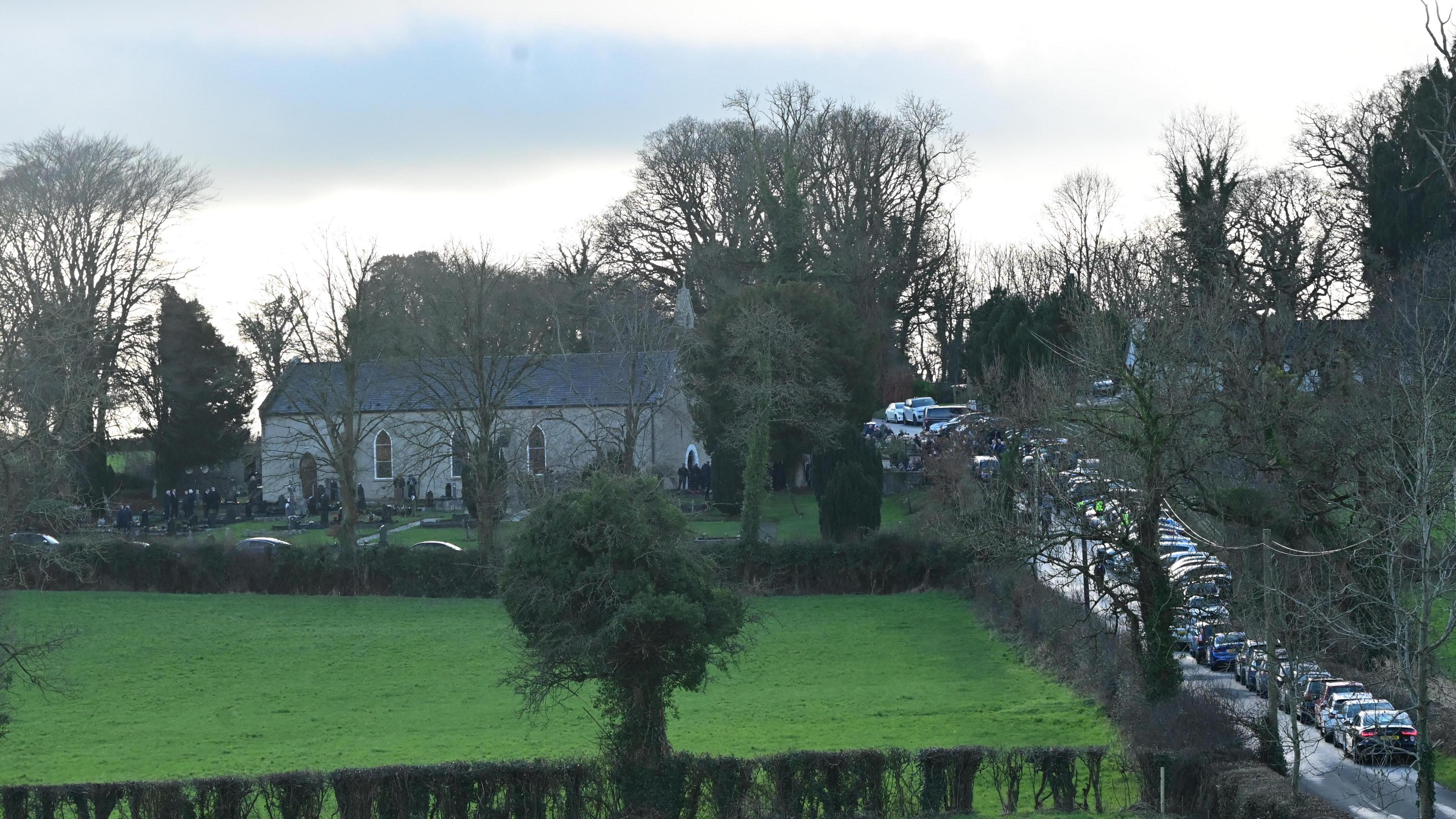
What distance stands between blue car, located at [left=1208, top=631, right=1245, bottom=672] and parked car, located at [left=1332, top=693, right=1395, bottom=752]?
1.80 metres

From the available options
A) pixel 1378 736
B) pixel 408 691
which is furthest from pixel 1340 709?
pixel 408 691

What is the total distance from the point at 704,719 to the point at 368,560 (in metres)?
15.7

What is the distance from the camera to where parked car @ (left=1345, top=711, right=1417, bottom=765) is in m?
16.6

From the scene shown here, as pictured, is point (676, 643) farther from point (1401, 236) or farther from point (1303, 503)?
point (1401, 236)

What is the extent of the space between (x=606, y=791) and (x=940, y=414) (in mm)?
44314

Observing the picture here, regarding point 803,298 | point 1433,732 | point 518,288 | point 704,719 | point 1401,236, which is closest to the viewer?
point 1433,732

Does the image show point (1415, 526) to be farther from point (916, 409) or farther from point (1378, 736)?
point (916, 409)

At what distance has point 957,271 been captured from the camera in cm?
6781

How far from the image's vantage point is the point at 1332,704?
1789 centimetres

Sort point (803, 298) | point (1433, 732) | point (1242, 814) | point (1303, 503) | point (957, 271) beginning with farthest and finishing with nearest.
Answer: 1. point (957, 271)
2. point (803, 298)
3. point (1303, 503)
4. point (1433, 732)
5. point (1242, 814)

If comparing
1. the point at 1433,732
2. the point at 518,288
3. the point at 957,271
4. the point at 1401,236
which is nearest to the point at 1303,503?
the point at 1433,732

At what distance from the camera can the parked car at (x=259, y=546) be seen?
36.1m

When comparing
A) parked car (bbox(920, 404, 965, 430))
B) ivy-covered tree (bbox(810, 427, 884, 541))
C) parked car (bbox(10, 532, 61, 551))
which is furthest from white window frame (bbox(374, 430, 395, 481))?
ivy-covered tree (bbox(810, 427, 884, 541))

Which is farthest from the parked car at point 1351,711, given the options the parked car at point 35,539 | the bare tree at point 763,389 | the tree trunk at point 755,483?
the parked car at point 35,539
